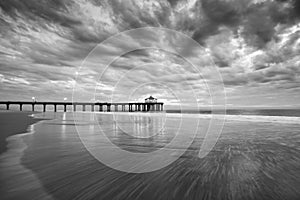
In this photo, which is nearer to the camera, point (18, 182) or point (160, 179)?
point (18, 182)

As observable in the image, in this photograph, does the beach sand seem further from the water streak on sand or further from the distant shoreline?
the distant shoreline

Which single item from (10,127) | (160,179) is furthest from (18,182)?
(10,127)

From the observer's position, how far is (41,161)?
461cm

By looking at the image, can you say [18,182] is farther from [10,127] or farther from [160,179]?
[10,127]

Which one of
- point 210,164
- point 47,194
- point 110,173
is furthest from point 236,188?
point 47,194

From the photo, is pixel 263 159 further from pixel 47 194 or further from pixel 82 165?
pixel 47 194

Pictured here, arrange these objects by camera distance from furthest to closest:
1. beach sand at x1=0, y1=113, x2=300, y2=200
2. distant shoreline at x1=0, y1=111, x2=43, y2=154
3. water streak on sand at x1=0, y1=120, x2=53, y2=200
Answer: distant shoreline at x1=0, y1=111, x2=43, y2=154
beach sand at x1=0, y1=113, x2=300, y2=200
water streak on sand at x1=0, y1=120, x2=53, y2=200

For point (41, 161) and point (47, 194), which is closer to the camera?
point (47, 194)

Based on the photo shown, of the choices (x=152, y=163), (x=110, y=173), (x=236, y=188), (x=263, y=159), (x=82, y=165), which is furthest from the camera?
(x=263, y=159)

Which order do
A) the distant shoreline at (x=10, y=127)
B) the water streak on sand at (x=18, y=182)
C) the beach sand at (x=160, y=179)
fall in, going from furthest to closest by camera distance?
the distant shoreline at (x=10, y=127), the beach sand at (x=160, y=179), the water streak on sand at (x=18, y=182)

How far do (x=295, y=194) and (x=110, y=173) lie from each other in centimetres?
392

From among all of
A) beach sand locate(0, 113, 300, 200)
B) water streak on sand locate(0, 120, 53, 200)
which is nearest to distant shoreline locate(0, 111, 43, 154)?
water streak on sand locate(0, 120, 53, 200)

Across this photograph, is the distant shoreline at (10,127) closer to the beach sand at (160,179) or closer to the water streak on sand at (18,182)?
the water streak on sand at (18,182)

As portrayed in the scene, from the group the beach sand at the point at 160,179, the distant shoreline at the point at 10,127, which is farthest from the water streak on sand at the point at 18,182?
the distant shoreline at the point at 10,127
